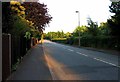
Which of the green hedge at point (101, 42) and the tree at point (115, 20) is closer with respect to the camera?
the tree at point (115, 20)

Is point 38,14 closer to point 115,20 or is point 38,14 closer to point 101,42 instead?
point 101,42

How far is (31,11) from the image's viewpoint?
145ft

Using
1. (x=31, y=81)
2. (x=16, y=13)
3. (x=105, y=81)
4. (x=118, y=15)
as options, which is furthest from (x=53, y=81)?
(x=118, y=15)

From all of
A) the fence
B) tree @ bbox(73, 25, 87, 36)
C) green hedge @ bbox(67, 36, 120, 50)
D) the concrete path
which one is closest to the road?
the concrete path

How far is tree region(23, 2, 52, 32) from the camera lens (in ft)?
144

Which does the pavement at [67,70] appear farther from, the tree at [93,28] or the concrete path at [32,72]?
the tree at [93,28]

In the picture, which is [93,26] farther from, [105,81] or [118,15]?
[105,81]

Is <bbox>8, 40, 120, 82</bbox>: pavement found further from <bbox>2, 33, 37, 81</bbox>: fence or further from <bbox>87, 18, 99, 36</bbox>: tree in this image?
<bbox>87, 18, 99, 36</bbox>: tree

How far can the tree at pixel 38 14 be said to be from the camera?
144ft

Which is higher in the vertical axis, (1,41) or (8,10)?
(8,10)

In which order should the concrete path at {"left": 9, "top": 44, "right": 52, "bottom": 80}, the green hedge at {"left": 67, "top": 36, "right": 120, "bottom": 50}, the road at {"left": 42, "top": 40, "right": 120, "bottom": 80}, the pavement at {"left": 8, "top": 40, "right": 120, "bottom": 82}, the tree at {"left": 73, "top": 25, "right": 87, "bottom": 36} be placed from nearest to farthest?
the concrete path at {"left": 9, "top": 44, "right": 52, "bottom": 80}, the pavement at {"left": 8, "top": 40, "right": 120, "bottom": 82}, the road at {"left": 42, "top": 40, "right": 120, "bottom": 80}, the green hedge at {"left": 67, "top": 36, "right": 120, "bottom": 50}, the tree at {"left": 73, "top": 25, "right": 87, "bottom": 36}

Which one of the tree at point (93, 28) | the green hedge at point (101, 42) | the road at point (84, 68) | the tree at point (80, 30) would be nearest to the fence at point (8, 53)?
the road at point (84, 68)

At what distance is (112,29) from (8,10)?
22845 millimetres

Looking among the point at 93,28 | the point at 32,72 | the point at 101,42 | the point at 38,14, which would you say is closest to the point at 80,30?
the point at 93,28
